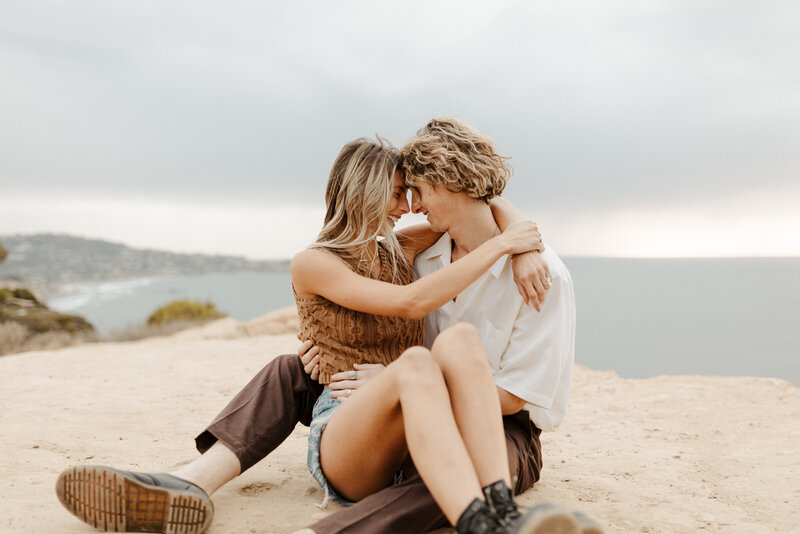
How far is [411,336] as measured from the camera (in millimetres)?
3465

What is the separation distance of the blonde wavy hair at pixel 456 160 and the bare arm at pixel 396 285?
1.10ft

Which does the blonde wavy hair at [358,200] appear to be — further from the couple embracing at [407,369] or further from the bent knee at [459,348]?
the bent knee at [459,348]

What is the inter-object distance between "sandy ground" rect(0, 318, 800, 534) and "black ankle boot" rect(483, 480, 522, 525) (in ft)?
3.57

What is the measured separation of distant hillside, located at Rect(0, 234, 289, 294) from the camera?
112ft

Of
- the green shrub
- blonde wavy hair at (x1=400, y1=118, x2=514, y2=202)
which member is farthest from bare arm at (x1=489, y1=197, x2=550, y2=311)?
the green shrub

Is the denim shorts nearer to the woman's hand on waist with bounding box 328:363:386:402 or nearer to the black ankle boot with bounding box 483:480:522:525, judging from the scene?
the woman's hand on waist with bounding box 328:363:386:402

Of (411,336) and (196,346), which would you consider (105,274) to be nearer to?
(196,346)

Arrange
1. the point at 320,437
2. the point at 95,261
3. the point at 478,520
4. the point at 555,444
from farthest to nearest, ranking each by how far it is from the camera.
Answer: the point at 95,261 → the point at 555,444 → the point at 320,437 → the point at 478,520

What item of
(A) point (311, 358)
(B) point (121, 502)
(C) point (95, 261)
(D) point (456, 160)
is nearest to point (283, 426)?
(A) point (311, 358)

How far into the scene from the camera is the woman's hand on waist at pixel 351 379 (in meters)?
3.17

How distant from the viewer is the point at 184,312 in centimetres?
1870

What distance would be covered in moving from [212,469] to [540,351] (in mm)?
1669

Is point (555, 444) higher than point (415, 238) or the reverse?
the reverse

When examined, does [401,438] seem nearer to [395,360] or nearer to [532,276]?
[395,360]
